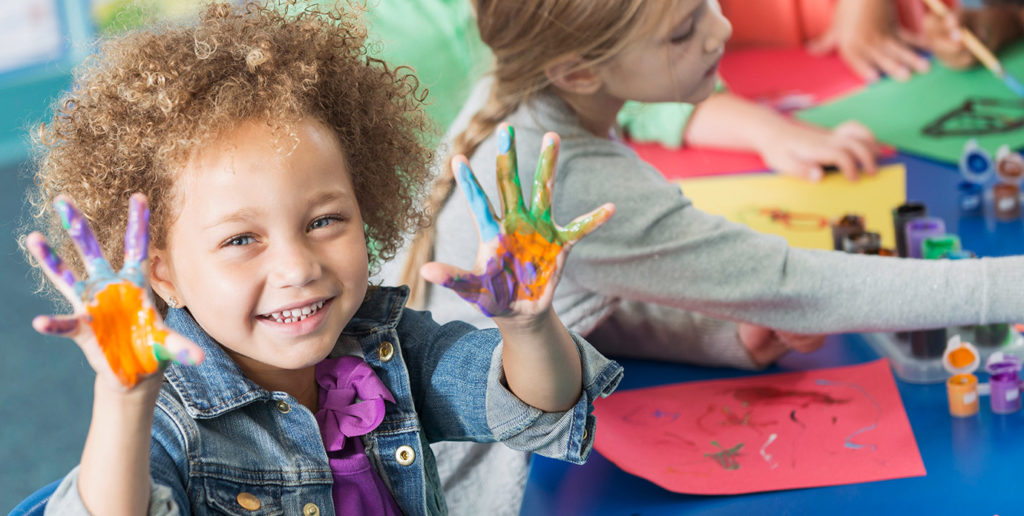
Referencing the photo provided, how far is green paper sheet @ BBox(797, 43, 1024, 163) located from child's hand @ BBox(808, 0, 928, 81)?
3cm

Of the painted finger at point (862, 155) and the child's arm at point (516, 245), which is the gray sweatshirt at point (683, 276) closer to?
the child's arm at point (516, 245)

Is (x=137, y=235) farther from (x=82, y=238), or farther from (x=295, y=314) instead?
(x=295, y=314)

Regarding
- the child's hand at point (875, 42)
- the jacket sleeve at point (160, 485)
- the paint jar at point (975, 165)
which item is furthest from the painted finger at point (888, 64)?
the jacket sleeve at point (160, 485)

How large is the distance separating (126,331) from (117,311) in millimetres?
10

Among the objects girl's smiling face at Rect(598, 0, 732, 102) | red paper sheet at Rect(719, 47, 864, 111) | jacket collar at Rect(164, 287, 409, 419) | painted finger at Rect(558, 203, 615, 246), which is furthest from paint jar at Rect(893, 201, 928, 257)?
jacket collar at Rect(164, 287, 409, 419)

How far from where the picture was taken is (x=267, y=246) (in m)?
0.65

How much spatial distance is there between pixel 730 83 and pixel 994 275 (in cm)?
77

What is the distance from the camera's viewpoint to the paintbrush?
1454 millimetres

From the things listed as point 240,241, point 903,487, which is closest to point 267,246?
point 240,241

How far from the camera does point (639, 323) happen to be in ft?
3.42

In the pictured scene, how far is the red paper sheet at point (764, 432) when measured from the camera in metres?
0.84

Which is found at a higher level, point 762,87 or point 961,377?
point 762,87

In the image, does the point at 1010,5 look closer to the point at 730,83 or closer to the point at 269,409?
the point at 730,83

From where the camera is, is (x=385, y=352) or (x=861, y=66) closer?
(x=385, y=352)
